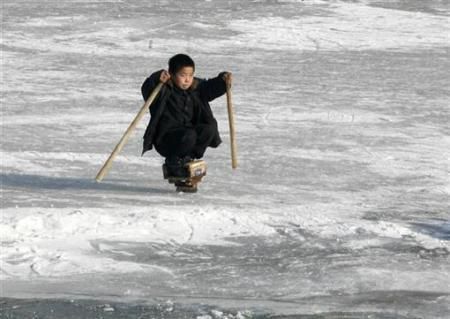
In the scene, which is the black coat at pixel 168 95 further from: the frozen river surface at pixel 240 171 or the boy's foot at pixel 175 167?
the frozen river surface at pixel 240 171

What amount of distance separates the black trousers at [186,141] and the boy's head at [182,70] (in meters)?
0.34

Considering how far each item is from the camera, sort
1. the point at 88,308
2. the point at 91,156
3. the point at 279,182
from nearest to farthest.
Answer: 1. the point at 88,308
2. the point at 279,182
3. the point at 91,156

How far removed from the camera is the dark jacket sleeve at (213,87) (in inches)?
390

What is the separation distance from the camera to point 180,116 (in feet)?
32.8

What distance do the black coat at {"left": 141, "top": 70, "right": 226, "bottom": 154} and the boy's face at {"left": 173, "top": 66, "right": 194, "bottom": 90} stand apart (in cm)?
11

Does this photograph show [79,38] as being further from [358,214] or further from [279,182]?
[358,214]

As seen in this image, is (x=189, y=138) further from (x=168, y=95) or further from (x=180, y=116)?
(x=168, y=95)

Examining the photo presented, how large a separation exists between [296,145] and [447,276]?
4.78m

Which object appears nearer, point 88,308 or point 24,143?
point 88,308

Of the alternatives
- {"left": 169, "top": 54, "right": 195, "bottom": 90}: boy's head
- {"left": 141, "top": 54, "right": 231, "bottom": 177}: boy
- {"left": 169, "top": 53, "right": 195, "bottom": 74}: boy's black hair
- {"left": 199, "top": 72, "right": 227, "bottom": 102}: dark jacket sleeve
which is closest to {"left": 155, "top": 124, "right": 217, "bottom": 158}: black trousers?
{"left": 141, "top": 54, "right": 231, "bottom": 177}: boy

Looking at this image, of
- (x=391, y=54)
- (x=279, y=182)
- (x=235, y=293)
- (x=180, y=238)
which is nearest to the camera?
(x=235, y=293)

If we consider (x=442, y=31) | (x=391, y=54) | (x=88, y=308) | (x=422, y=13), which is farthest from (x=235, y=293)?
(x=422, y=13)

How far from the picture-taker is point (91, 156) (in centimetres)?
1147

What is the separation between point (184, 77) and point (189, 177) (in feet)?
2.38
